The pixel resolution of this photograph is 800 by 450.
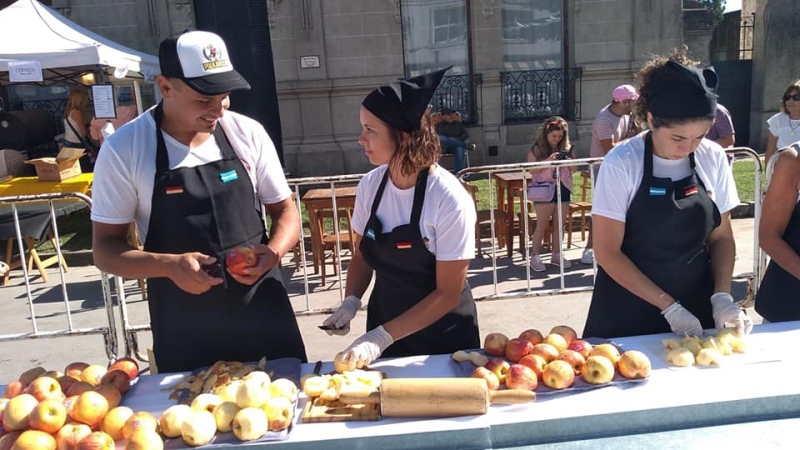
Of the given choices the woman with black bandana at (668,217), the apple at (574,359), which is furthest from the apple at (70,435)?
the woman with black bandana at (668,217)

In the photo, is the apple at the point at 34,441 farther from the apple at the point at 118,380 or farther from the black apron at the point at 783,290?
the black apron at the point at 783,290

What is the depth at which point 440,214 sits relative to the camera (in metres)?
2.30

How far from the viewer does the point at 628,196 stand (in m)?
2.42

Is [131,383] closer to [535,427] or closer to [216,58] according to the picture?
[216,58]

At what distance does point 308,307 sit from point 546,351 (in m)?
4.00

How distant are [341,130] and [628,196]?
36.9 feet

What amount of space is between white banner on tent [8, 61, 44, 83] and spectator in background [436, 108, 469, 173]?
6.62 m

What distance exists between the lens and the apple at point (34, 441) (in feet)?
5.40

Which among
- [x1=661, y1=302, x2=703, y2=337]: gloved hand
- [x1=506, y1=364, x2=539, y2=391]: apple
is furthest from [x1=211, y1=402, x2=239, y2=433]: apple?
[x1=661, y1=302, x2=703, y2=337]: gloved hand

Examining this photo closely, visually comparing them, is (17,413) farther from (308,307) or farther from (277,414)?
(308,307)

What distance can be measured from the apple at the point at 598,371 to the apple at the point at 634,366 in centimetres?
4

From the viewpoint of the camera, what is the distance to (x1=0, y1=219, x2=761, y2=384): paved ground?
5.25 m

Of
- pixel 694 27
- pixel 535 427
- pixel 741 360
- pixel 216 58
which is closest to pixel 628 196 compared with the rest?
pixel 741 360

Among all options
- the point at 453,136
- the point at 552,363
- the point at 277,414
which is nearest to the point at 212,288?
the point at 277,414
